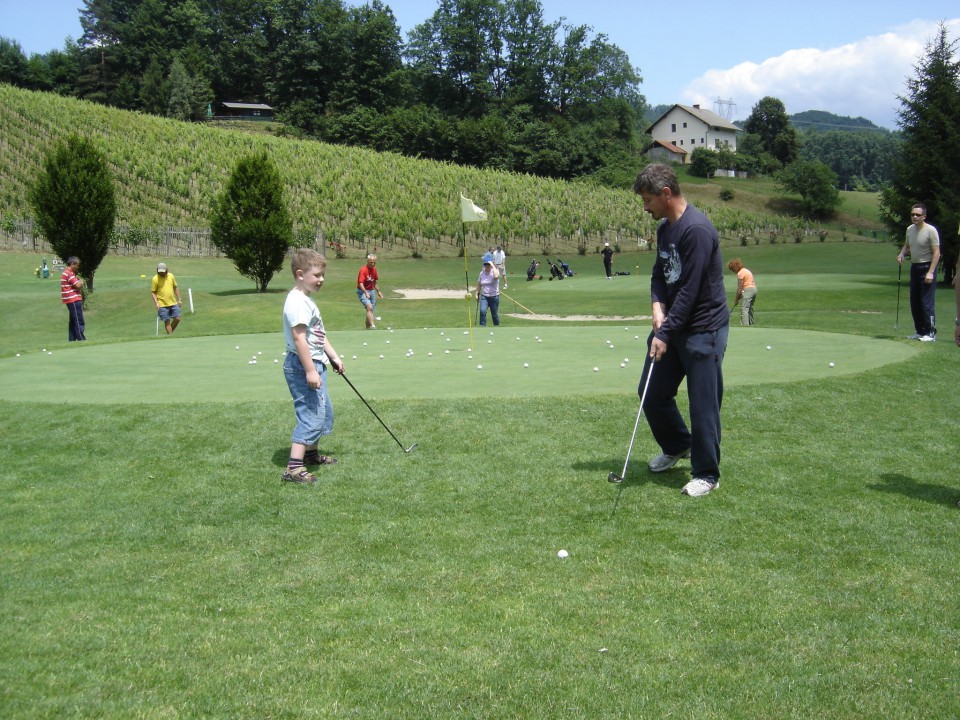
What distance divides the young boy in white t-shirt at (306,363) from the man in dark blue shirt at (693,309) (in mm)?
2780

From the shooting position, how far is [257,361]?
1306 centimetres

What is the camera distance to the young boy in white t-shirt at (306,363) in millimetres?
7715

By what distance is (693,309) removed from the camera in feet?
22.7

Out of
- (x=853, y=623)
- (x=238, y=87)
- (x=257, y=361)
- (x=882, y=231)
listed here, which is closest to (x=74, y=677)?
(x=853, y=623)

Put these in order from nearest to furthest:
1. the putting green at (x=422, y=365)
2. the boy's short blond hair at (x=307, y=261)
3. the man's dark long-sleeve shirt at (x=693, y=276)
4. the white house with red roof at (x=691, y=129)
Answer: the man's dark long-sleeve shirt at (x=693, y=276) < the boy's short blond hair at (x=307, y=261) < the putting green at (x=422, y=365) < the white house with red roof at (x=691, y=129)

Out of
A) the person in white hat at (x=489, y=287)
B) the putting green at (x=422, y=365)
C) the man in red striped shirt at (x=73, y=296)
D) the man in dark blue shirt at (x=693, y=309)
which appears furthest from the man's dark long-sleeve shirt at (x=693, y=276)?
the man in red striped shirt at (x=73, y=296)

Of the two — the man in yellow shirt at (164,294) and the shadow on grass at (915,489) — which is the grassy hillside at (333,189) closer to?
the man in yellow shirt at (164,294)

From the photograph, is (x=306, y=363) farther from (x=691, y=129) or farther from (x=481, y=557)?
(x=691, y=129)

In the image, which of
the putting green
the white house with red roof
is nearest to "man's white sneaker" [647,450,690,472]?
the putting green

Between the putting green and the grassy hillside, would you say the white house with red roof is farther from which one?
the putting green

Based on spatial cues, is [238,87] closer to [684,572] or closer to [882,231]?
[882,231]

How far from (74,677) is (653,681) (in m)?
2.71

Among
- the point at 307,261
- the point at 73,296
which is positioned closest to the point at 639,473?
the point at 307,261

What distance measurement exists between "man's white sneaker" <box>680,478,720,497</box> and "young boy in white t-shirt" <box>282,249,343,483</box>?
122 inches
